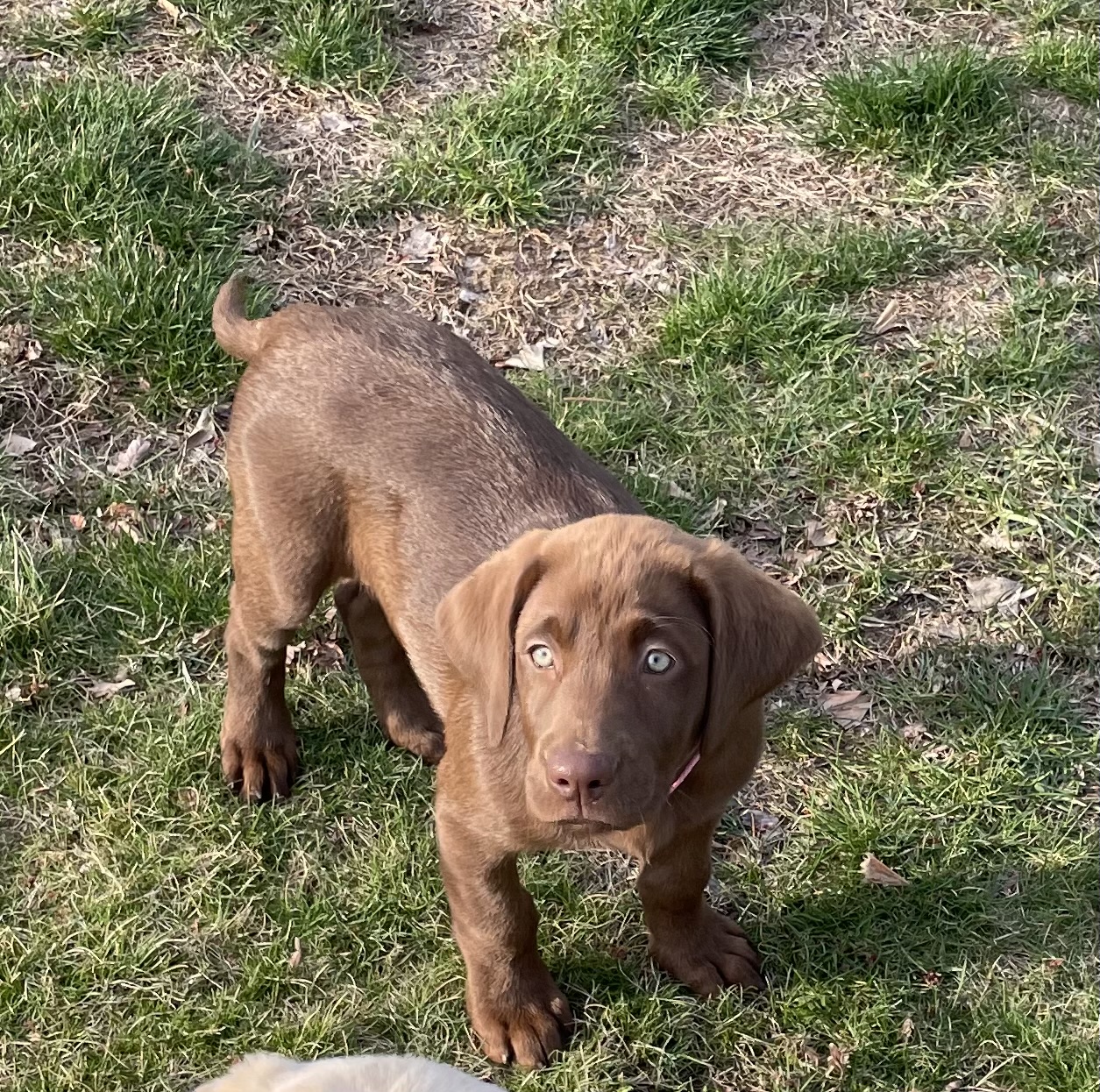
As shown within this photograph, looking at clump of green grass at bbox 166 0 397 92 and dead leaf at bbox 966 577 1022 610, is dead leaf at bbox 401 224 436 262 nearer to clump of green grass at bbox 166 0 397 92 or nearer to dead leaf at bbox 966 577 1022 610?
clump of green grass at bbox 166 0 397 92

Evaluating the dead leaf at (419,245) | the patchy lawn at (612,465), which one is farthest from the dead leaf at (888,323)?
the dead leaf at (419,245)

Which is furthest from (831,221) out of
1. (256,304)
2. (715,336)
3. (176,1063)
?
(176,1063)

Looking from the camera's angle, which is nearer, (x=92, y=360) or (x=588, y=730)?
(x=588, y=730)

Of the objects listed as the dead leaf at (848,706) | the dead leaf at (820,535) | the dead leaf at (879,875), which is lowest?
the dead leaf at (879,875)

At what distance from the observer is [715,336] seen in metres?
5.36

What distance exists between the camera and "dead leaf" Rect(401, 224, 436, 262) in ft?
18.9

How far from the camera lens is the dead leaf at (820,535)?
495 centimetres

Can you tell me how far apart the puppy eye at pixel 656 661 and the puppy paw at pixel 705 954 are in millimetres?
1267

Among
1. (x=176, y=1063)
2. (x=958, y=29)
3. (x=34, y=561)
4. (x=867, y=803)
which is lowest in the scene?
(x=176, y=1063)

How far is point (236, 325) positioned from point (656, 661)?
197 centimetres

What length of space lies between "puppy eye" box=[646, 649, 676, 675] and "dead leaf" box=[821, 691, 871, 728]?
1778 mm

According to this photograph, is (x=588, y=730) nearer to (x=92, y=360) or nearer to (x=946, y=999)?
(x=946, y=999)

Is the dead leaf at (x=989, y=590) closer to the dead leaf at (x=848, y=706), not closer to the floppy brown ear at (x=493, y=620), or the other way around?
the dead leaf at (x=848, y=706)

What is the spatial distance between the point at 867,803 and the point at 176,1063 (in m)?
2.23
